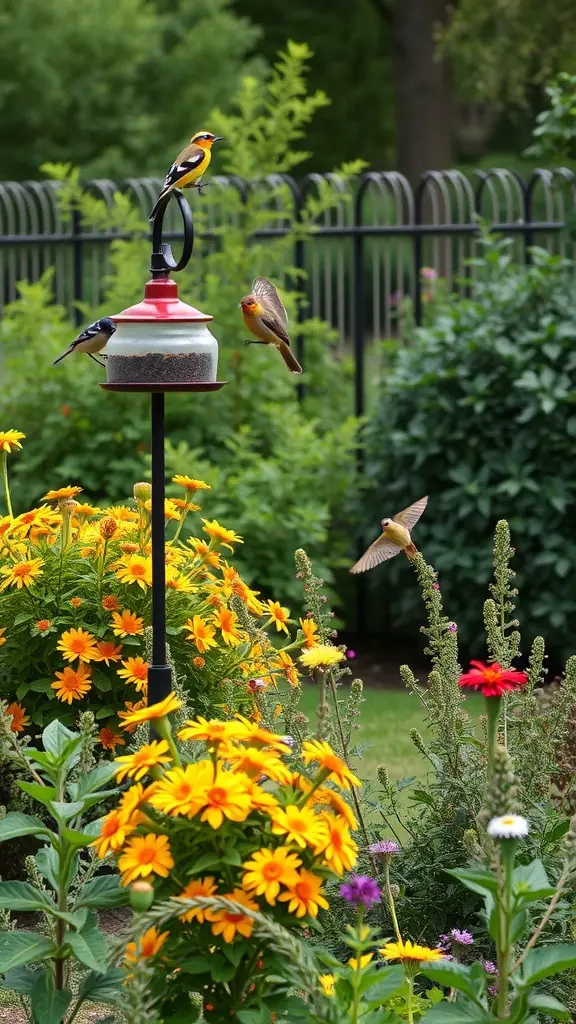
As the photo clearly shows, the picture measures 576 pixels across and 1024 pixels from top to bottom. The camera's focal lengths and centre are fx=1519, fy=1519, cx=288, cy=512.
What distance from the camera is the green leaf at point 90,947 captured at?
2633 mm

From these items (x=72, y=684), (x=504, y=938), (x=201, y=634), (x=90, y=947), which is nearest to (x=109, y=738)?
(x=72, y=684)

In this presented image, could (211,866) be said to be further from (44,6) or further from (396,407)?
(44,6)

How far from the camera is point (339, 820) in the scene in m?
2.60

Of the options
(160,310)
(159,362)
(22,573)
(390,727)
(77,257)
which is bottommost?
(390,727)

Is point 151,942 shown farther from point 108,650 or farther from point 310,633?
point 108,650

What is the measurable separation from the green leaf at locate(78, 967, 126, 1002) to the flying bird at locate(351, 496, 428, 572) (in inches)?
47.3

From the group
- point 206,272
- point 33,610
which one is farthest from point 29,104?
point 33,610

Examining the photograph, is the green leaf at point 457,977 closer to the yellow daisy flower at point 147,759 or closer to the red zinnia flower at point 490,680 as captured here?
the red zinnia flower at point 490,680

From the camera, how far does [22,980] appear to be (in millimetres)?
2857

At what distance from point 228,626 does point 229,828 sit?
4.72 feet

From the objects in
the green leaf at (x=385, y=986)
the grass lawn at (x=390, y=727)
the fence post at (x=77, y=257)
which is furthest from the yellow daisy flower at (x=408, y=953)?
the fence post at (x=77, y=257)

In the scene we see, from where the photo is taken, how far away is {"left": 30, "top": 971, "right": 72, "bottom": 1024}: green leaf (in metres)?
2.71

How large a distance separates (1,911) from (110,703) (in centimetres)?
115

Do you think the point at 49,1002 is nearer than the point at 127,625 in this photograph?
Yes
